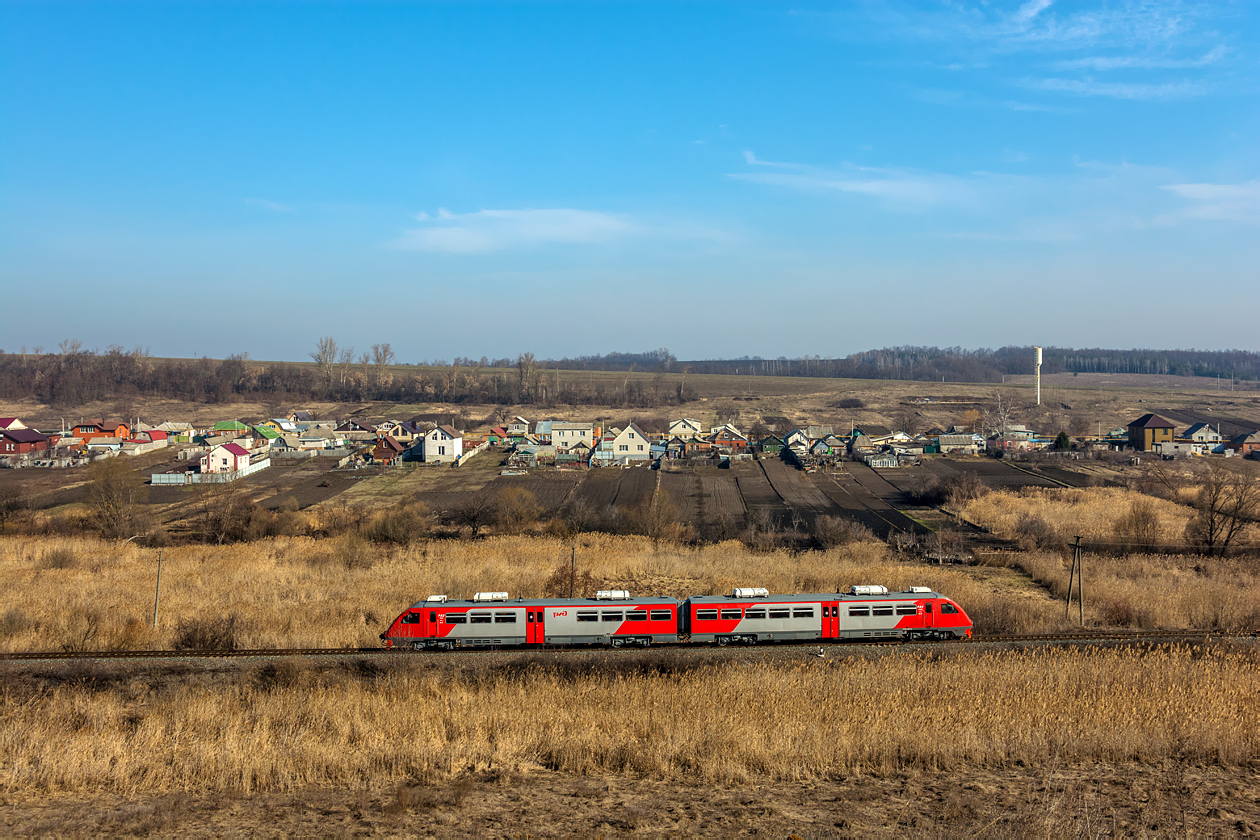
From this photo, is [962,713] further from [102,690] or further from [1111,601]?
[102,690]

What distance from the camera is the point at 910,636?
16.8 metres

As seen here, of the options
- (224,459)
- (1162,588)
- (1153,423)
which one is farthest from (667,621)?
(1153,423)

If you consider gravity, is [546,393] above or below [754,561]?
above

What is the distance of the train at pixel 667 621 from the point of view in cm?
1605

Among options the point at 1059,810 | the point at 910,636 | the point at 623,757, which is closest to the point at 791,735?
the point at 623,757

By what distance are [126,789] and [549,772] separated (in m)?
5.68

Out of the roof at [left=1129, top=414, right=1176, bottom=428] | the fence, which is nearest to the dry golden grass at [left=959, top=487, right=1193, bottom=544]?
the roof at [left=1129, top=414, right=1176, bottom=428]

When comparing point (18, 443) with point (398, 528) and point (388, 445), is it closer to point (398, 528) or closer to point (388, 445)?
point (388, 445)

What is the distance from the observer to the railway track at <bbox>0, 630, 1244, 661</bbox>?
1545cm

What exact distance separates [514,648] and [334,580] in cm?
986

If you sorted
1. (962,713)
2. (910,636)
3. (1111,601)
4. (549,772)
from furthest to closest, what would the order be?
(1111,601) → (910,636) → (962,713) → (549,772)

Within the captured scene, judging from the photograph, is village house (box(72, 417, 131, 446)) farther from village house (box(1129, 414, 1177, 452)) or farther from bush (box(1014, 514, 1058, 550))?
village house (box(1129, 414, 1177, 452))

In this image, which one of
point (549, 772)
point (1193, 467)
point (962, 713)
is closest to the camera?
point (549, 772)

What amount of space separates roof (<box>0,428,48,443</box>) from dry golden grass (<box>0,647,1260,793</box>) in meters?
55.2
